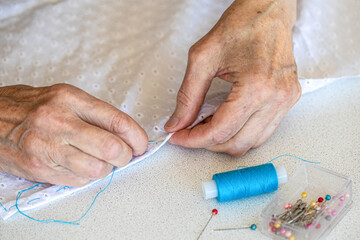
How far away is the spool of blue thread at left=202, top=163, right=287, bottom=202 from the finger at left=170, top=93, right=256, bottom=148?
0.10 meters

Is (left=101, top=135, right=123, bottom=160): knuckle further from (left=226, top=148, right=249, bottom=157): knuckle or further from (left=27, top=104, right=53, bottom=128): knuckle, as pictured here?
(left=226, top=148, right=249, bottom=157): knuckle

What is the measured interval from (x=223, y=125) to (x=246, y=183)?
0.51 feet

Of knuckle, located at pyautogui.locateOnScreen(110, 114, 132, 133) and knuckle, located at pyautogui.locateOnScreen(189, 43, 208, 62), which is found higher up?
knuckle, located at pyautogui.locateOnScreen(189, 43, 208, 62)

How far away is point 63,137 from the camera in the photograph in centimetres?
94

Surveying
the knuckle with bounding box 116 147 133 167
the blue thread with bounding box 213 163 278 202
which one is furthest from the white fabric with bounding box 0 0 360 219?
the blue thread with bounding box 213 163 278 202

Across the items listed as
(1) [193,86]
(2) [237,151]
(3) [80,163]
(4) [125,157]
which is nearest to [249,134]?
(2) [237,151]

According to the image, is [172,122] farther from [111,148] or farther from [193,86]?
[111,148]

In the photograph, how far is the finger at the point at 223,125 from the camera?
3.31ft

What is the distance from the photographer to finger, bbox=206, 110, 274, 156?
1.05 metres

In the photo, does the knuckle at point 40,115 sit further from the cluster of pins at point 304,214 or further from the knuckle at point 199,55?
the cluster of pins at point 304,214

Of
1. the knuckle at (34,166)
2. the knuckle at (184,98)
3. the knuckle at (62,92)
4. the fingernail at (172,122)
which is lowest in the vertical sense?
the knuckle at (34,166)

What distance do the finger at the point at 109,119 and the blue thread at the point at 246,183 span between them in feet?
0.77

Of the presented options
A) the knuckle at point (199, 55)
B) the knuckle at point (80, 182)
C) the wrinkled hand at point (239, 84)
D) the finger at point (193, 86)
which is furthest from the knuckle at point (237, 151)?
the knuckle at point (80, 182)

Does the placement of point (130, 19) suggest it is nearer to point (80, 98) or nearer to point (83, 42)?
point (83, 42)
